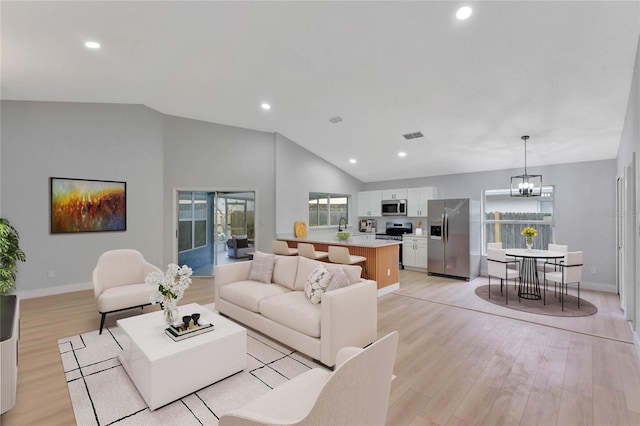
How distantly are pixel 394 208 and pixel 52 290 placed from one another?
7.33 m

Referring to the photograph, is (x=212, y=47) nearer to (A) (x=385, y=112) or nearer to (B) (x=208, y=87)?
(B) (x=208, y=87)

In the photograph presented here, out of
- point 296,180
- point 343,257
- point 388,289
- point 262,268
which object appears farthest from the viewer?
point 296,180

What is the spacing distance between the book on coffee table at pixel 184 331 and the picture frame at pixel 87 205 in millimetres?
3871

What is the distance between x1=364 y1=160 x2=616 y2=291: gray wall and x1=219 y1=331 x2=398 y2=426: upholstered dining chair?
6.30m

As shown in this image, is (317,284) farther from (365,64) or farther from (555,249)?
(555,249)

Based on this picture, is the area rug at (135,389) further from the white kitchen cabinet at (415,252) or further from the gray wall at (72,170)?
the white kitchen cabinet at (415,252)

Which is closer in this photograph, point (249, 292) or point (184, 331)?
point (184, 331)

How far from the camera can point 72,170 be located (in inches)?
199

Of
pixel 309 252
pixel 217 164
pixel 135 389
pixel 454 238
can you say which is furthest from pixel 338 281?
pixel 217 164

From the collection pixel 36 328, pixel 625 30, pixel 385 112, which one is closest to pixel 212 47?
pixel 385 112

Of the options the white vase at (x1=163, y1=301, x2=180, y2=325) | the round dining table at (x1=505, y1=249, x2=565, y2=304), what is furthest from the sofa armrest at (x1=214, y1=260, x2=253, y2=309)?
the round dining table at (x1=505, y1=249, x2=565, y2=304)

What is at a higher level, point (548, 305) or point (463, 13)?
point (463, 13)

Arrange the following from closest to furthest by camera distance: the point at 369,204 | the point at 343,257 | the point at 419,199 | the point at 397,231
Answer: the point at 343,257 → the point at 419,199 → the point at 397,231 → the point at 369,204

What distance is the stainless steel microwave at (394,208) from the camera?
308 inches
